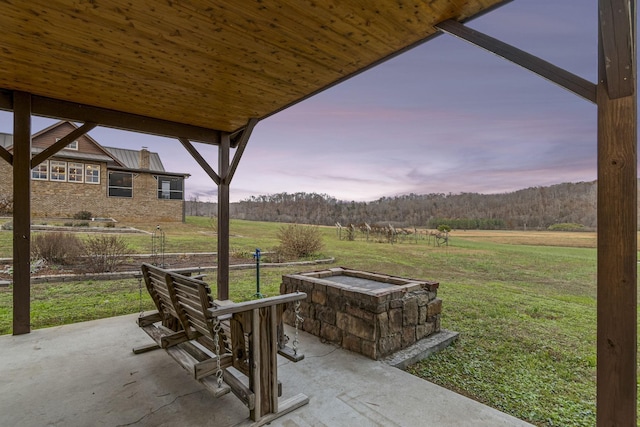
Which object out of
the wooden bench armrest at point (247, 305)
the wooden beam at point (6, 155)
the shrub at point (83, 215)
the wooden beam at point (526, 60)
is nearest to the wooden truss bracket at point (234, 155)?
the wooden beam at point (6, 155)

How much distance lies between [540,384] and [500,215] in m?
10.9

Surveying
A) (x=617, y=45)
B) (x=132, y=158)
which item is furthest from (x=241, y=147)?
(x=132, y=158)

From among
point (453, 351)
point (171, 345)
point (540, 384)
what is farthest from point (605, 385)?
point (171, 345)

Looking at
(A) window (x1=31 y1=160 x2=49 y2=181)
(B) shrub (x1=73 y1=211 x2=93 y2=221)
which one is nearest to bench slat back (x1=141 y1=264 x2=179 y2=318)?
(B) shrub (x1=73 y1=211 x2=93 y2=221)

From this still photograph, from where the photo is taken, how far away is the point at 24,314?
3512mm

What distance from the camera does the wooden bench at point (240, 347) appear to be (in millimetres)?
1945

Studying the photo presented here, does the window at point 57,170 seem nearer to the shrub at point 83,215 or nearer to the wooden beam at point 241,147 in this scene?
the shrub at point 83,215

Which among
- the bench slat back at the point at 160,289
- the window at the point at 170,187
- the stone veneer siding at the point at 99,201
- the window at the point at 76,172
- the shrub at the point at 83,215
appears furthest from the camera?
the window at the point at 170,187

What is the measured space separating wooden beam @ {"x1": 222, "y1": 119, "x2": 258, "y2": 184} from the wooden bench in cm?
286

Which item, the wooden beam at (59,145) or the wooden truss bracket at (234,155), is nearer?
the wooden beam at (59,145)

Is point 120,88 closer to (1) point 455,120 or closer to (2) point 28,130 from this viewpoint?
(2) point 28,130

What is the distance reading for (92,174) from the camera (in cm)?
1547

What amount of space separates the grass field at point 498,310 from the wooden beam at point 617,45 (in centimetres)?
212

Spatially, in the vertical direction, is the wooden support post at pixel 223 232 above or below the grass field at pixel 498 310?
above
